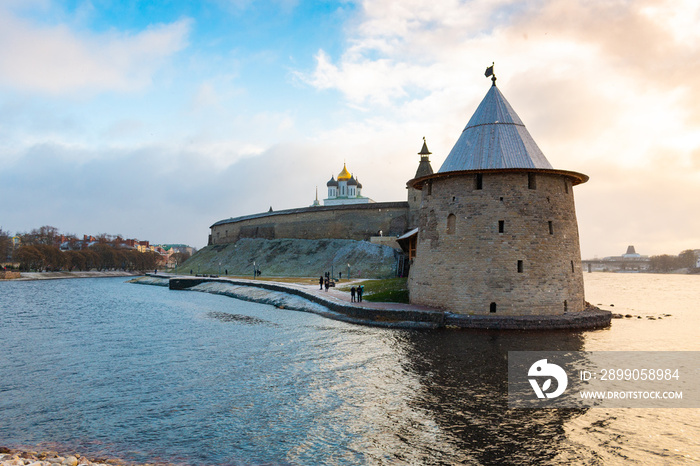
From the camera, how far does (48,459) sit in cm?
672

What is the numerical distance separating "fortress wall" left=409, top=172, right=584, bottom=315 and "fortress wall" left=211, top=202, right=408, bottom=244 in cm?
2979

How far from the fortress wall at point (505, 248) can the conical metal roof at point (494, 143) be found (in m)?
0.52

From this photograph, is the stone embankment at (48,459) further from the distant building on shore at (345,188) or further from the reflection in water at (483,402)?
the distant building on shore at (345,188)

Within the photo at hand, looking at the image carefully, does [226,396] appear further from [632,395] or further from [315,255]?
[315,255]

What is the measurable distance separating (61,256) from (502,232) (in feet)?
264

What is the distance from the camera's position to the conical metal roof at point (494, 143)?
63.5ft

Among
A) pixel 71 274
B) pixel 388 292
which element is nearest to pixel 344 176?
pixel 71 274

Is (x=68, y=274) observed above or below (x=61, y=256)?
below

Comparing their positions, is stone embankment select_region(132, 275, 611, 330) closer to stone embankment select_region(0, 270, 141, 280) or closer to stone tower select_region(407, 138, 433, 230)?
stone tower select_region(407, 138, 433, 230)

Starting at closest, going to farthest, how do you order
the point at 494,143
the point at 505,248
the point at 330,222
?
1. the point at 505,248
2. the point at 494,143
3. the point at 330,222

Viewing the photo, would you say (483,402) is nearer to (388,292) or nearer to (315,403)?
(315,403)

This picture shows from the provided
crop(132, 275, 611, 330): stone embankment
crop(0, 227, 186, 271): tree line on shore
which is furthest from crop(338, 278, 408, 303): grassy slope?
crop(0, 227, 186, 271): tree line on shore

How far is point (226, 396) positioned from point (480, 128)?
1578 centimetres

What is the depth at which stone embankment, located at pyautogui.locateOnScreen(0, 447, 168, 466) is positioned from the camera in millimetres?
6405
